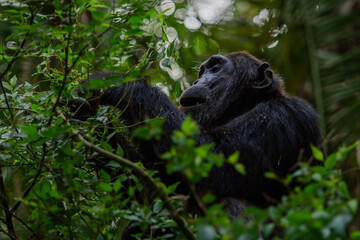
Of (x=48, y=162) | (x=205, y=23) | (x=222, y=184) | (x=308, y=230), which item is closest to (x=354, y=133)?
(x=222, y=184)

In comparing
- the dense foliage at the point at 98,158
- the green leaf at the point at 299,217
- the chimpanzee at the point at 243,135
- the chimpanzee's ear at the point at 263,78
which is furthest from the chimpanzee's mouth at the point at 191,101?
the green leaf at the point at 299,217

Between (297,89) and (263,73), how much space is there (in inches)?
118

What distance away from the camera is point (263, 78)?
16.7ft

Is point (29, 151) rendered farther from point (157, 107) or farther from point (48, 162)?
point (157, 107)

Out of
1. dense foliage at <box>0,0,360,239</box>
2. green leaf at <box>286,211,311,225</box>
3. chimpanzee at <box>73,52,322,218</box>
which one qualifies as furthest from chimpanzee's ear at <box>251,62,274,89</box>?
green leaf at <box>286,211,311,225</box>

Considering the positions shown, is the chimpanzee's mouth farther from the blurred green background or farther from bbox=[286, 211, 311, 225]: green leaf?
bbox=[286, 211, 311, 225]: green leaf

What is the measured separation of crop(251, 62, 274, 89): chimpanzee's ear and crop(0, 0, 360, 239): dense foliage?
996 mm

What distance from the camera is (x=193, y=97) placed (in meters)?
4.89

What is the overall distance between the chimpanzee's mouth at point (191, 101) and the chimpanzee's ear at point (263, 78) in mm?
625

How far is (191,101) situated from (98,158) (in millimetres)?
1842

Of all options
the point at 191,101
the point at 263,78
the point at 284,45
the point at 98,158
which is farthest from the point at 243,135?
the point at 284,45

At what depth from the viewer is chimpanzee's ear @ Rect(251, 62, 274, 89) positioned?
4965mm

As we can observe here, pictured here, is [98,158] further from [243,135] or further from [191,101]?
[191,101]

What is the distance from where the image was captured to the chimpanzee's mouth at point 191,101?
4.95m
